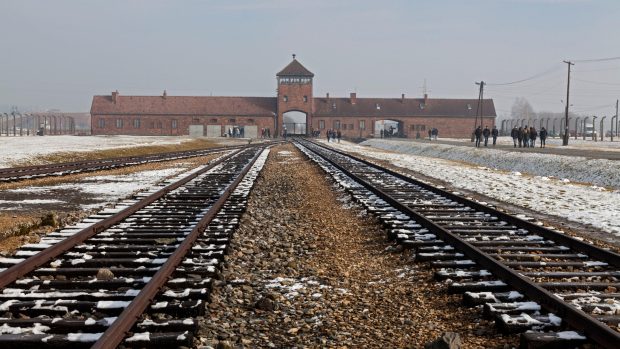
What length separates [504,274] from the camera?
17.7ft

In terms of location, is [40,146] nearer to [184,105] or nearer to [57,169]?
[57,169]

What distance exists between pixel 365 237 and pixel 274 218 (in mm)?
1984

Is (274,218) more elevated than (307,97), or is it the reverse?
(307,97)

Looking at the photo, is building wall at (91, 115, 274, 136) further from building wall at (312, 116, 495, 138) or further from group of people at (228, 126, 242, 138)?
building wall at (312, 116, 495, 138)

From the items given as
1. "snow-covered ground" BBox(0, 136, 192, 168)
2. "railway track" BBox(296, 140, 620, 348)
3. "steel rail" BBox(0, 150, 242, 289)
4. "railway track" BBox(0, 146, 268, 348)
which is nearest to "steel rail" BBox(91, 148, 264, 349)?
"railway track" BBox(0, 146, 268, 348)

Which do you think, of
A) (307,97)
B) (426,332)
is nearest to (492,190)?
(426,332)

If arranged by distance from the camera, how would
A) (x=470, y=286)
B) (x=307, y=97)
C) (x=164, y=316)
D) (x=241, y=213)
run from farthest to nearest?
(x=307, y=97), (x=241, y=213), (x=470, y=286), (x=164, y=316)

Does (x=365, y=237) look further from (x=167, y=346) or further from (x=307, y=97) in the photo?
(x=307, y=97)

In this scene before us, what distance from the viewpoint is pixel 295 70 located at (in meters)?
95.4

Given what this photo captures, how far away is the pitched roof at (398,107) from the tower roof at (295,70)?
6783 mm

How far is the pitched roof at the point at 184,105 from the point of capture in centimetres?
9538

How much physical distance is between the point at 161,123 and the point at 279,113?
19.0 m

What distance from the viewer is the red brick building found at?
94.6 meters

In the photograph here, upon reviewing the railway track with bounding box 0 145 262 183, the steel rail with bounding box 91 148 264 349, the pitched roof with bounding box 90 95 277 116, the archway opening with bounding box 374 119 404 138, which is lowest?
the railway track with bounding box 0 145 262 183
